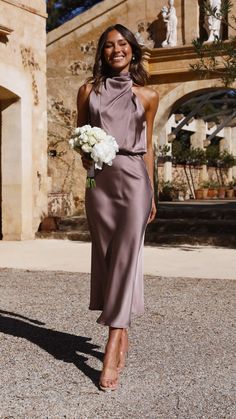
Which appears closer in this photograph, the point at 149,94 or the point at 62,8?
the point at 149,94

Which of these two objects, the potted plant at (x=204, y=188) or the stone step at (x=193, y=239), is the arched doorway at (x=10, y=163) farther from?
the potted plant at (x=204, y=188)

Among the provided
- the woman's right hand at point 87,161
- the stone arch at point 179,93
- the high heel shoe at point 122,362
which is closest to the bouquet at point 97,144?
the woman's right hand at point 87,161

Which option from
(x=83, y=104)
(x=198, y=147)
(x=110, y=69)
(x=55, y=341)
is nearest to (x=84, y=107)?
(x=83, y=104)

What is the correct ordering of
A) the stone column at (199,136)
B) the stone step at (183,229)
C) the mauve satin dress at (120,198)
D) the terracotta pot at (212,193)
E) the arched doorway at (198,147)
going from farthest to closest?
the stone column at (199,136)
the terracotta pot at (212,193)
the arched doorway at (198,147)
the stone step at (183,229)
the mauve satin dress at (120,198)

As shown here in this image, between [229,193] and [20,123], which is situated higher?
[20,123]

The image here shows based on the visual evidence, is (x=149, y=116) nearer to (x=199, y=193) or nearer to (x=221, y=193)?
(x=199, y=193)

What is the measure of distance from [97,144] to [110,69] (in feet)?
1.52

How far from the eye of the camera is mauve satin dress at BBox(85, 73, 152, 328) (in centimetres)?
284

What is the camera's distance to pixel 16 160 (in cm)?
977

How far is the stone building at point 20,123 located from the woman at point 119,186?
682 centimetres

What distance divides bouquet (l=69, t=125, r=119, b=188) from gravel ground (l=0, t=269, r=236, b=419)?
100 centimetres

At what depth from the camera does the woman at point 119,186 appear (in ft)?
9.32

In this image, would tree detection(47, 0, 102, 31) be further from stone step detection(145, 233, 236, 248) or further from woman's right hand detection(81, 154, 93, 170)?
woman's right hand detection(81, 154, 93, 170)

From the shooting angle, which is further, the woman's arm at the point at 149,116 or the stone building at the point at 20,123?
the stone building at the point at 20,123
